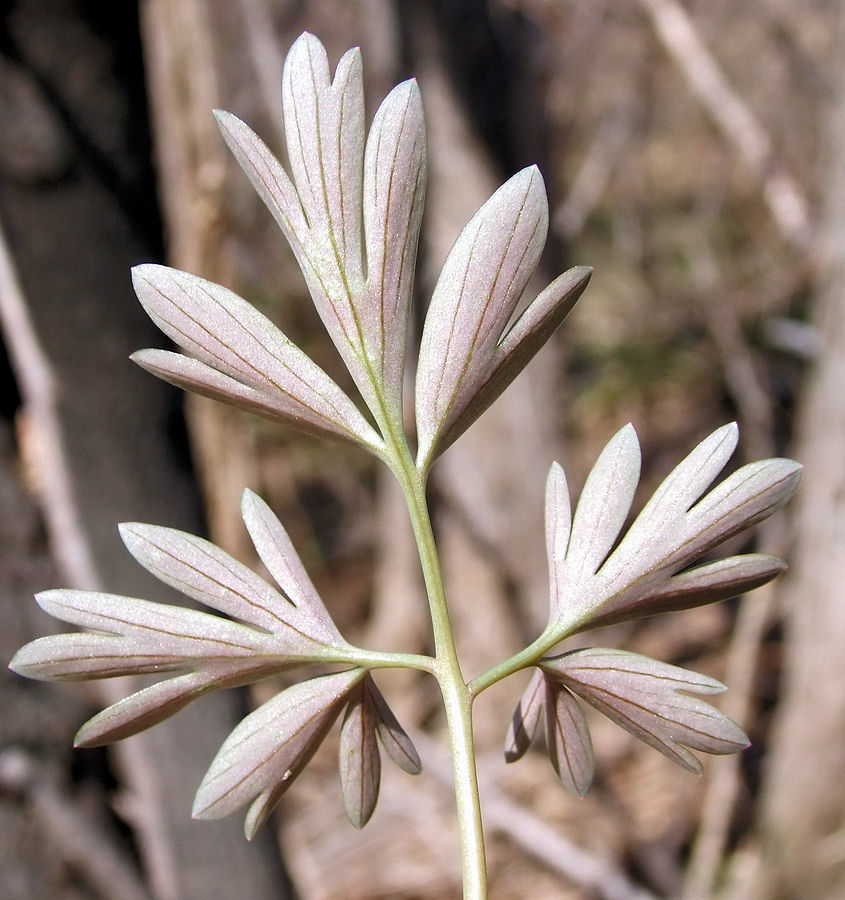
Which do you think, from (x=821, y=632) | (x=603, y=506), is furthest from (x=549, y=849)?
(x=603, y=506)

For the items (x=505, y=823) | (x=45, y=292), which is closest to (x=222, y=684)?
(x=45, y=292)

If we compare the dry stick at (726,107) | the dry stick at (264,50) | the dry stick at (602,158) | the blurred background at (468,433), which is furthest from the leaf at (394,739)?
the dry stick at (602,158)

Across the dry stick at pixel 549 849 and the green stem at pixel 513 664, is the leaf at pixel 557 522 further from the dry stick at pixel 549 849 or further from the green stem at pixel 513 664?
the dry stick at pixel 549 849

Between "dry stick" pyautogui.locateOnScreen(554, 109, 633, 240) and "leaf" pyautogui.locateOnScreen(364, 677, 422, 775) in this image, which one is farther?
"dry stick" pyautogui.locateOnScreen(554, 109, 633, 240)

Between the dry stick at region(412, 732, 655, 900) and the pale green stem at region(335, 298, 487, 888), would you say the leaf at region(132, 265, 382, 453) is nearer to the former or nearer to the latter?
the pale green stem at region(335, 298, 487, 888)

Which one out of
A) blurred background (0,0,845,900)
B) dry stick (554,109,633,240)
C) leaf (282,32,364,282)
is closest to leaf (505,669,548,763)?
leaf (282,32,364,282)

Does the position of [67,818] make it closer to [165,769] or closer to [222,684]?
[165,769]
